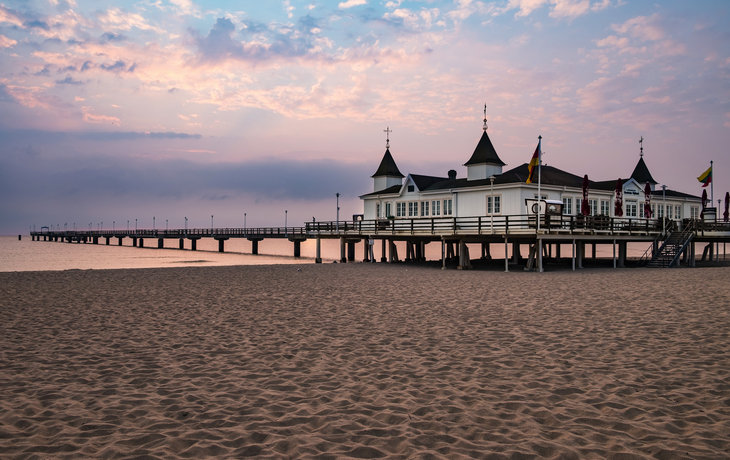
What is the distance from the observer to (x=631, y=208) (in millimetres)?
35375

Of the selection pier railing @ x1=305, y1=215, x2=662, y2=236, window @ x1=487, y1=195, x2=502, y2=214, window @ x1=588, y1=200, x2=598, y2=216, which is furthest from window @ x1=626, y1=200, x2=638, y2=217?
window @ x1=487, y1=195, x2=502, y2=214

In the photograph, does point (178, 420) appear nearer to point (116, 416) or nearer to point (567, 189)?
point (116, 416)

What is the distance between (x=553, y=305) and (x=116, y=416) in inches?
437

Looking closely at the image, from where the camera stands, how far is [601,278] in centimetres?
2109

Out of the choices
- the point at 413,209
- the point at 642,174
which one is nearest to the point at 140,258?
the point at 413,209

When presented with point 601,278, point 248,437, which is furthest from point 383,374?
point 601,278

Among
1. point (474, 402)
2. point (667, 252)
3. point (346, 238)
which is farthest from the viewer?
point (346, 238)

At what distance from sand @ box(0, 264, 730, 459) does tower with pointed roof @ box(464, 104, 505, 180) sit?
21795 mm

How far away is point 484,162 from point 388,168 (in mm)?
8818

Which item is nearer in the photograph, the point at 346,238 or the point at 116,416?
the point at 116,416

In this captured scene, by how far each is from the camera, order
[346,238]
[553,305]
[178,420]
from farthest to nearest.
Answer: [346,238] → [553,305] → [178,420]

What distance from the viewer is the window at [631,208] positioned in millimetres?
35156

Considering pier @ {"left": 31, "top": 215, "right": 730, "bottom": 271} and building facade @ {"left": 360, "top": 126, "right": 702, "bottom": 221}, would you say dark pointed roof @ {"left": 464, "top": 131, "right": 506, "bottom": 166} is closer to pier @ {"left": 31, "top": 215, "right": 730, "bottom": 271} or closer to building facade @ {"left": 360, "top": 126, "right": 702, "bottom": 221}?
building facade @ {"left": 360, "top": 126, "right": 702, "bottom": 221}

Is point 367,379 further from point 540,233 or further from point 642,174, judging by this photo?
point 642,174
